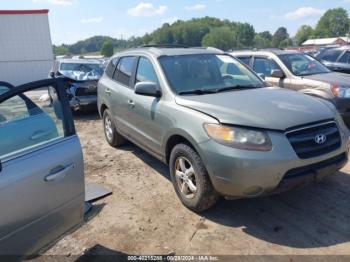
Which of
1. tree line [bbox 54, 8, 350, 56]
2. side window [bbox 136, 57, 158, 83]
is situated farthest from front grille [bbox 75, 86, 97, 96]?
tree line [bbox 54, 8, 350, 56]

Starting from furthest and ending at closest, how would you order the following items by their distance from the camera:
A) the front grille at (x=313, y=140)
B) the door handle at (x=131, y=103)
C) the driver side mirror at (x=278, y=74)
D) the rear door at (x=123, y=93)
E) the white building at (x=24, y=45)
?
1. the white building at (x=24, y=45)
2. the driver side mirror at (x=278, y=74)
3. the rear door at (x=123, y=93)
4. the door handle at (x=131, y=103)
5. the front grille at (x=313, y=140)

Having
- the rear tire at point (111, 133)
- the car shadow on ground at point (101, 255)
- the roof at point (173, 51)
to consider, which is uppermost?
the roof at point (173, 51)

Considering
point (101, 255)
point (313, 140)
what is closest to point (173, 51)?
point (313, 140)

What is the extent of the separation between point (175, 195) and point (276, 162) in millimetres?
1574

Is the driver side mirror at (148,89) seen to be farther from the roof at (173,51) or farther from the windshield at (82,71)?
the windshield at (82,71)

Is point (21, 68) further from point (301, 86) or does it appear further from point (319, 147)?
point (319, 147)

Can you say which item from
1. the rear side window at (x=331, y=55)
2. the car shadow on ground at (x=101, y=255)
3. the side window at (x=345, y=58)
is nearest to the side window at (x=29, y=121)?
the car shadow on ground at (x=101, y=255)

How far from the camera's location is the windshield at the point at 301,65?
6.96 metres

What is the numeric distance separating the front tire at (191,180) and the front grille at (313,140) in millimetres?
917

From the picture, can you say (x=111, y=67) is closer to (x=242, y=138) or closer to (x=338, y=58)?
(x=242, y=138)

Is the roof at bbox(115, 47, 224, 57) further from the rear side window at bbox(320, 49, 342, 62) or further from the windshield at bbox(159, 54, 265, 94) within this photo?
the rear side window at bbox(320, 49, 342, 62)

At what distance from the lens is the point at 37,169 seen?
2.29 m

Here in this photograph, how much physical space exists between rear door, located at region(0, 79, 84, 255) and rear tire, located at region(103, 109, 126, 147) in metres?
3.00

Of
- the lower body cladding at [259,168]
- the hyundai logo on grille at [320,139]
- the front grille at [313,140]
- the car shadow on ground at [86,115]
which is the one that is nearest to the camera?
the lower body cladding at [259,168]
